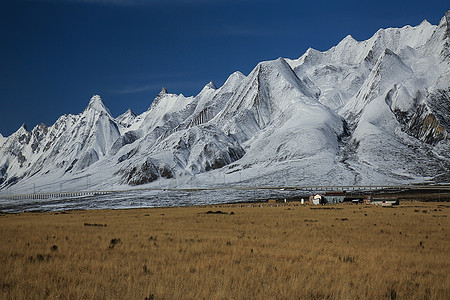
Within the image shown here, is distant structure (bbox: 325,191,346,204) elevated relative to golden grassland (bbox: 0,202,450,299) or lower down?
lower down

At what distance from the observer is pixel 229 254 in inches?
763

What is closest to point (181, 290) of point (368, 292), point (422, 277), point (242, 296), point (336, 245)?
point (242, 296)

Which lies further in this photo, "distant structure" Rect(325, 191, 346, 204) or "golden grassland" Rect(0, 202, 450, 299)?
"distant structure" Rect(325, 191, 346, 204)

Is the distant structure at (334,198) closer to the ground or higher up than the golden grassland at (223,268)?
closer to the ground

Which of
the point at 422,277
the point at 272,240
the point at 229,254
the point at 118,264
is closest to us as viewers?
the point at 422,277

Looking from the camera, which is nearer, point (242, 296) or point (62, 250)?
point (242, 296)

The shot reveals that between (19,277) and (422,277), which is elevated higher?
(19,277)

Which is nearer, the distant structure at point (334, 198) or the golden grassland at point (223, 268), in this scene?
the golden grassland at point (223, 268)

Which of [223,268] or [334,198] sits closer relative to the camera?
[223,268]

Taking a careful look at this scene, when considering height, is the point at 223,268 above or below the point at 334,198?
above

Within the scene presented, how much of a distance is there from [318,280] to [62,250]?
1282 centimetres

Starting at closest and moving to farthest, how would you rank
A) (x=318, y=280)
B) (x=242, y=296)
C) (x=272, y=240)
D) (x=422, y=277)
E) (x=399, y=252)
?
(x=242, y=296) < (x=318, y=280) < (x=422, y=277) < (x=399, y=252) < (x=272, y=240)

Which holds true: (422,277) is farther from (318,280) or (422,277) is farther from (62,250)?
(62,250)

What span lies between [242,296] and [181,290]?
6.06 feet
